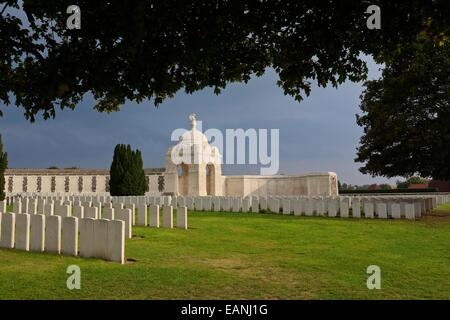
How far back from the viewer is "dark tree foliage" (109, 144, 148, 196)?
3086cm

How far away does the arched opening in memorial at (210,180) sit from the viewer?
3694 cm

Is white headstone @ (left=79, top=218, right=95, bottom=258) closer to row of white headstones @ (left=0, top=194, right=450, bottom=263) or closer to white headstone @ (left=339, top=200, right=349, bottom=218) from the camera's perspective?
row of white headstones @ (left=0, top=194, right=450, bottom=263)

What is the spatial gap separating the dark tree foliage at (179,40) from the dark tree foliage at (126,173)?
23356 mm

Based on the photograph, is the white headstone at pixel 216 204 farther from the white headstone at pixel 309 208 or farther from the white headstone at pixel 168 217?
the white headstone at pixel 168 217

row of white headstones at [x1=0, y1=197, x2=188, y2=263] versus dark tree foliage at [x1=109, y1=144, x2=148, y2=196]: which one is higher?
dark tree foliage at [x1=109, y1=144, x2=148, y2=196]

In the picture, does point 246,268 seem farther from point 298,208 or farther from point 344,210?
point 298,208

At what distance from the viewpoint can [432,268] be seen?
7.13 m

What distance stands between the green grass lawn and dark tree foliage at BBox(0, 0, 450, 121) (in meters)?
3.10

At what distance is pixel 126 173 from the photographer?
1217 inches

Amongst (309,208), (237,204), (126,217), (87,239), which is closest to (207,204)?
(237,204)

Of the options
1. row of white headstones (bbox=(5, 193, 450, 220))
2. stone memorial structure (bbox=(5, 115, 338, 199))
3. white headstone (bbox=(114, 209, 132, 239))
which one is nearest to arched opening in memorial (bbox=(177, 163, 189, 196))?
stone memorial structure (bbox=(5, 115, 338, 199))

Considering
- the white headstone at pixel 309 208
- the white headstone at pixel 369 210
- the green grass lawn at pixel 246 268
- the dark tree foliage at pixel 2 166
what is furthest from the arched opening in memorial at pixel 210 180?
the green grass lawn at pixel 246 268

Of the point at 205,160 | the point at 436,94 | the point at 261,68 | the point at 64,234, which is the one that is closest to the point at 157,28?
the point at 261,68
